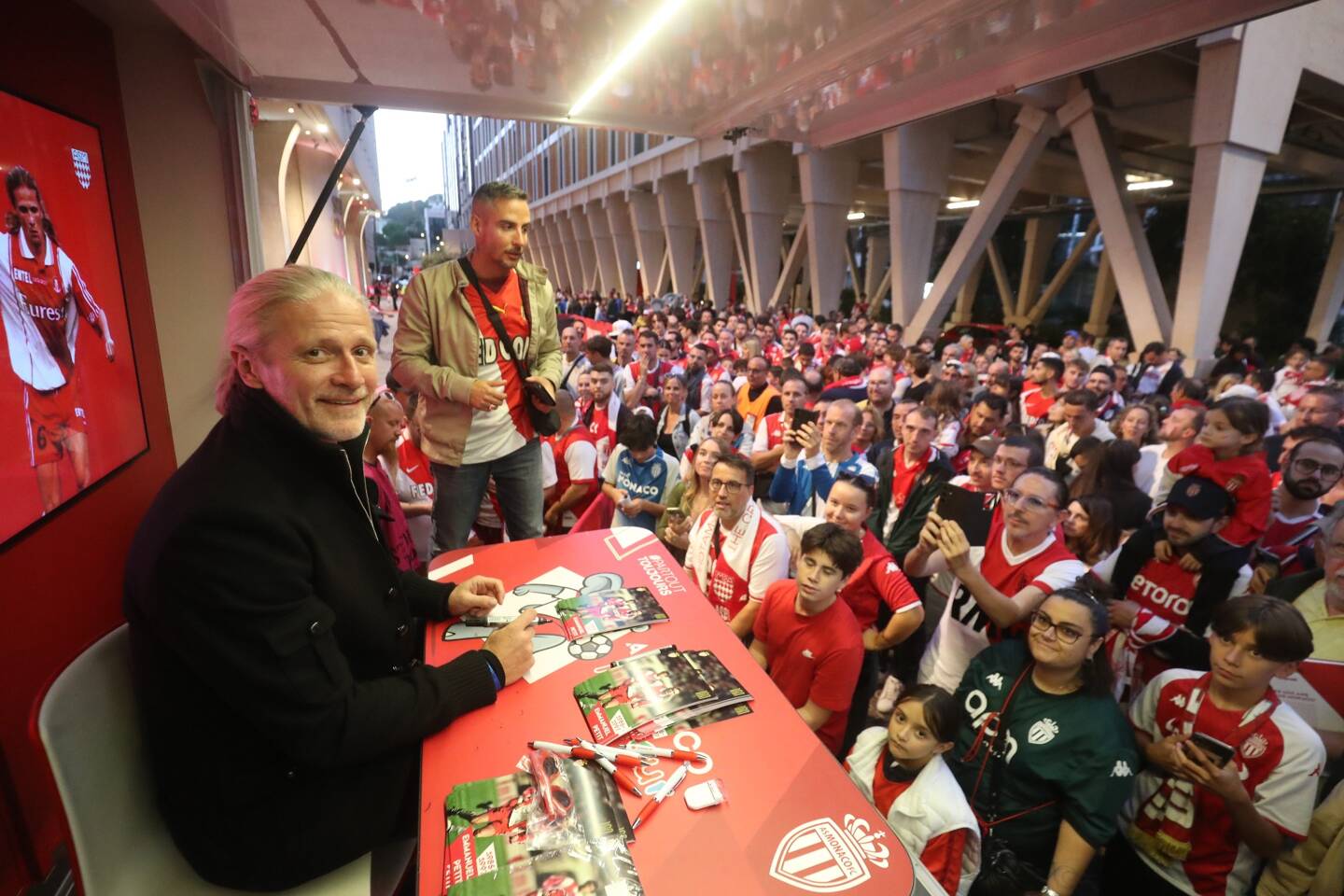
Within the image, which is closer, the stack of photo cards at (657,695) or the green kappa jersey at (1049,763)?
the stack of photo cards at (657,695)

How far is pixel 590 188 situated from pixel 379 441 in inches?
1109

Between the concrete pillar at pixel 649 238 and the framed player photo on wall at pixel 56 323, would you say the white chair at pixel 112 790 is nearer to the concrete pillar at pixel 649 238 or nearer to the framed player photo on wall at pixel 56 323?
A: the framed player photo on wall at pixel 56 323

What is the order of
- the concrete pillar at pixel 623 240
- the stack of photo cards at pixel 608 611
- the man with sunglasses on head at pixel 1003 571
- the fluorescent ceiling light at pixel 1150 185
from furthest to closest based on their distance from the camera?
1. the concrete pillar at pixel 623 240
2. the fluorescent ceiling light at pixel 1150 185
3. the man with sunglasses on head at pixel 1003 571
4. the stack of photo cards at pixel 608 611

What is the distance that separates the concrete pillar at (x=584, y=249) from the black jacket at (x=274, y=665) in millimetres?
34995

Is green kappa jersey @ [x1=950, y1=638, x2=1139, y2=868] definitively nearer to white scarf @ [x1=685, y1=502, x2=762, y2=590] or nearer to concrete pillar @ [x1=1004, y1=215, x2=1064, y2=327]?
white scarf @ [x1=685, y1=502, x2=762, y2=590]

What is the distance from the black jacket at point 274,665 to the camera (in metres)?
1.25

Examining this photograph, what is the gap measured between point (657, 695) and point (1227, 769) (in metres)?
1.71

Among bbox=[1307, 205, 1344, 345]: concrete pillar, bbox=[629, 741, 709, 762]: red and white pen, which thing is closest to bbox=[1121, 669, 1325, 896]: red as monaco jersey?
bbox=[629, 741, 709, 762]: red and white pen

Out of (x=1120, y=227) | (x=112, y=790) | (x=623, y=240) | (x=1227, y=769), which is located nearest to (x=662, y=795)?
(x=112, y=790)

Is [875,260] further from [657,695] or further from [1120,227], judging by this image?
[657,695]

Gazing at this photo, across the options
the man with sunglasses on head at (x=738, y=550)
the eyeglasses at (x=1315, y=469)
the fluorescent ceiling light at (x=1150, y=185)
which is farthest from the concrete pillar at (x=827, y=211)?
the man with sunglasses on head at (x=738, y=550)

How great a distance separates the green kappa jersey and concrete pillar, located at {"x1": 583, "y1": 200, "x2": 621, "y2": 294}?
30553mm

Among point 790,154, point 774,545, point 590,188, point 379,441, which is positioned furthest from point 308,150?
point 590,188

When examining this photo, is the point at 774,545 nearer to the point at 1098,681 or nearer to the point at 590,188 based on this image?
the point at 1098,681
